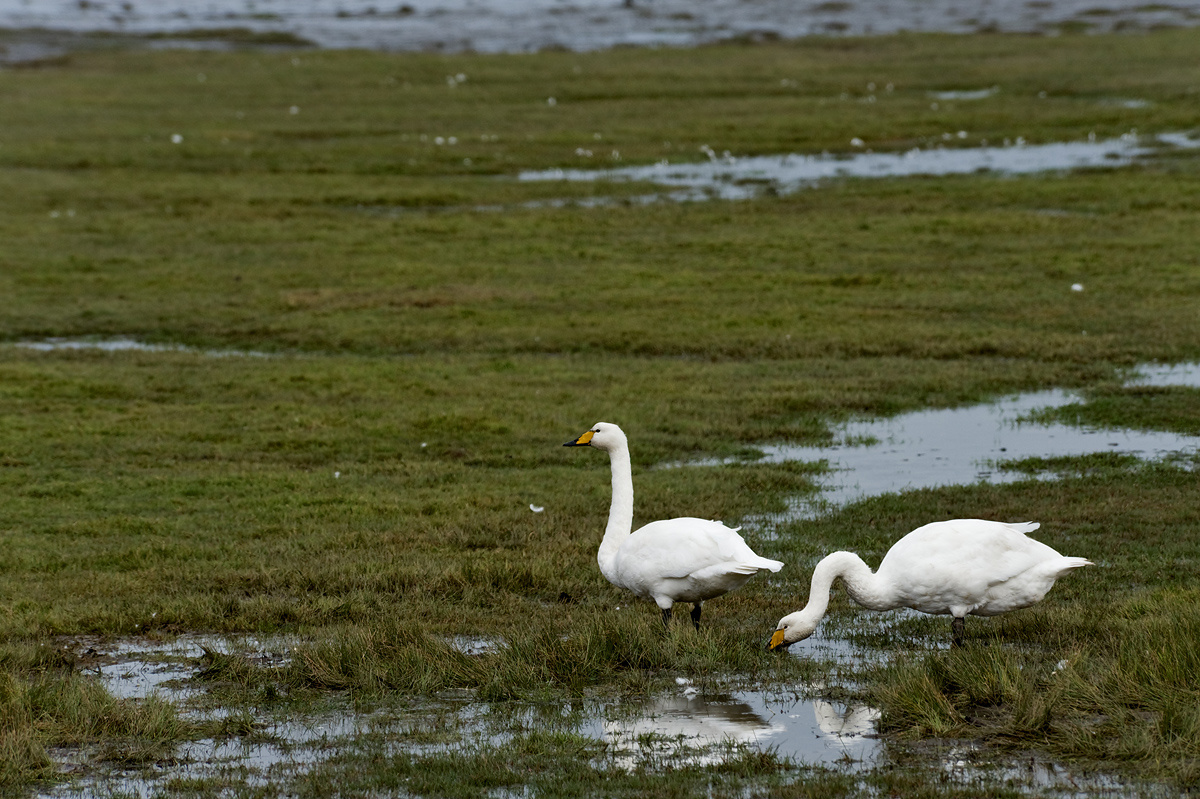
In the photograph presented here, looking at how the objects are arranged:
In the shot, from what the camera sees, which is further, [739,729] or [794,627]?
[794,627]

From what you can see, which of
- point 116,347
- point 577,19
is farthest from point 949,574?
point 577,19

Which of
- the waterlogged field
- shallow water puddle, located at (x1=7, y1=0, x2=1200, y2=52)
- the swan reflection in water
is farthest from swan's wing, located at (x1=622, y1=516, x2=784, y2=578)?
shallow water puddle, located at (x1=7, y1=0, x2=1200, y2=52)

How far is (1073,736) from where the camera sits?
7.97 m

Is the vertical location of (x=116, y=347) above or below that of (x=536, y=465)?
above

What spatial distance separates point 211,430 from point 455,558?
22.4ft

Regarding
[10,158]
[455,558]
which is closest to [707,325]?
[455,558]

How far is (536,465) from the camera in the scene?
56.4ft

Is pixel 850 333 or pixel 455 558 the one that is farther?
pixel 850 333

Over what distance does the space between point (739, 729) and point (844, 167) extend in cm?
3816

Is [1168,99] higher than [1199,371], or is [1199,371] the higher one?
[1168,99]

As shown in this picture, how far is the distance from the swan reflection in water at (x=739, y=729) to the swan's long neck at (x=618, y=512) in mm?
1996

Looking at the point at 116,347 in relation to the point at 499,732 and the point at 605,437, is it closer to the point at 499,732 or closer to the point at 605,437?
the point at 605,437

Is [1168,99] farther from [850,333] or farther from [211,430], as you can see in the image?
[211,430]

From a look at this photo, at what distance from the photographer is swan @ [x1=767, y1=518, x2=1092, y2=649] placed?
9664 mm
